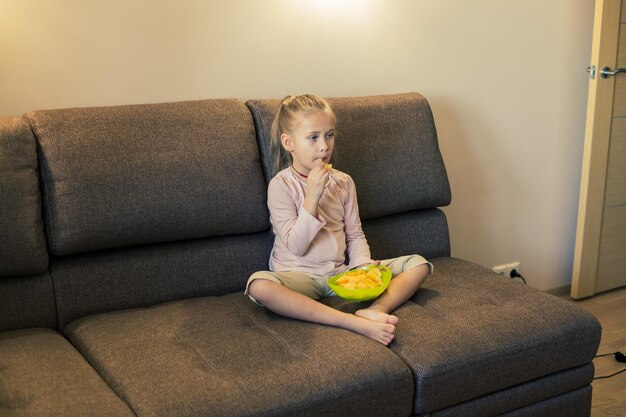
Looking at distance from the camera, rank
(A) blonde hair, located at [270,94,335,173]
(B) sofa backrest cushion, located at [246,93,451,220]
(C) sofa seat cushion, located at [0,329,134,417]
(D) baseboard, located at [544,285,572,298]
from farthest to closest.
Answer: (D) baseboard, located at [544,285,572,298] → (B) sofa backrest cushion, located at [246,93,451,220] → (A) blonde hair, located at [270,94,335,173] → (C) sofa seat cushion, located at [0,329,134,417]

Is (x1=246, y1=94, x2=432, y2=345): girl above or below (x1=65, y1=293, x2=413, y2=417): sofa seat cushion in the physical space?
above

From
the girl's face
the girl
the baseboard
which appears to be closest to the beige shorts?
the girl

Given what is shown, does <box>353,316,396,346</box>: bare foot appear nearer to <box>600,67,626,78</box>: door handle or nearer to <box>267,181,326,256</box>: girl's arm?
<box>267,181,326,256</box>: girl's arm

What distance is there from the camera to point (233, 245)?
2455mm

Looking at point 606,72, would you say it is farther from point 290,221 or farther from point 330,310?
point 330,310

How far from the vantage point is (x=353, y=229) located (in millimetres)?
2520

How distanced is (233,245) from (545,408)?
1.02 m

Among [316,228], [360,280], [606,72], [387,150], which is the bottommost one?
[360,280]

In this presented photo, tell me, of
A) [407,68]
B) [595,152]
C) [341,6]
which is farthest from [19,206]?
[595,152]

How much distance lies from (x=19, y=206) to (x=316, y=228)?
2.67ft

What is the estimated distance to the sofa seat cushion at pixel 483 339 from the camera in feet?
6.67

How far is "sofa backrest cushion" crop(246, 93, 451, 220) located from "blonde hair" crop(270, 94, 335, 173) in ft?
0.19

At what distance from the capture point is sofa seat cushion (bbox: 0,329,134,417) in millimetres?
1680

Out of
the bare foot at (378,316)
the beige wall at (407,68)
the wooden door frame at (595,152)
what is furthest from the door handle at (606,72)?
the bare foot at (378,316)
